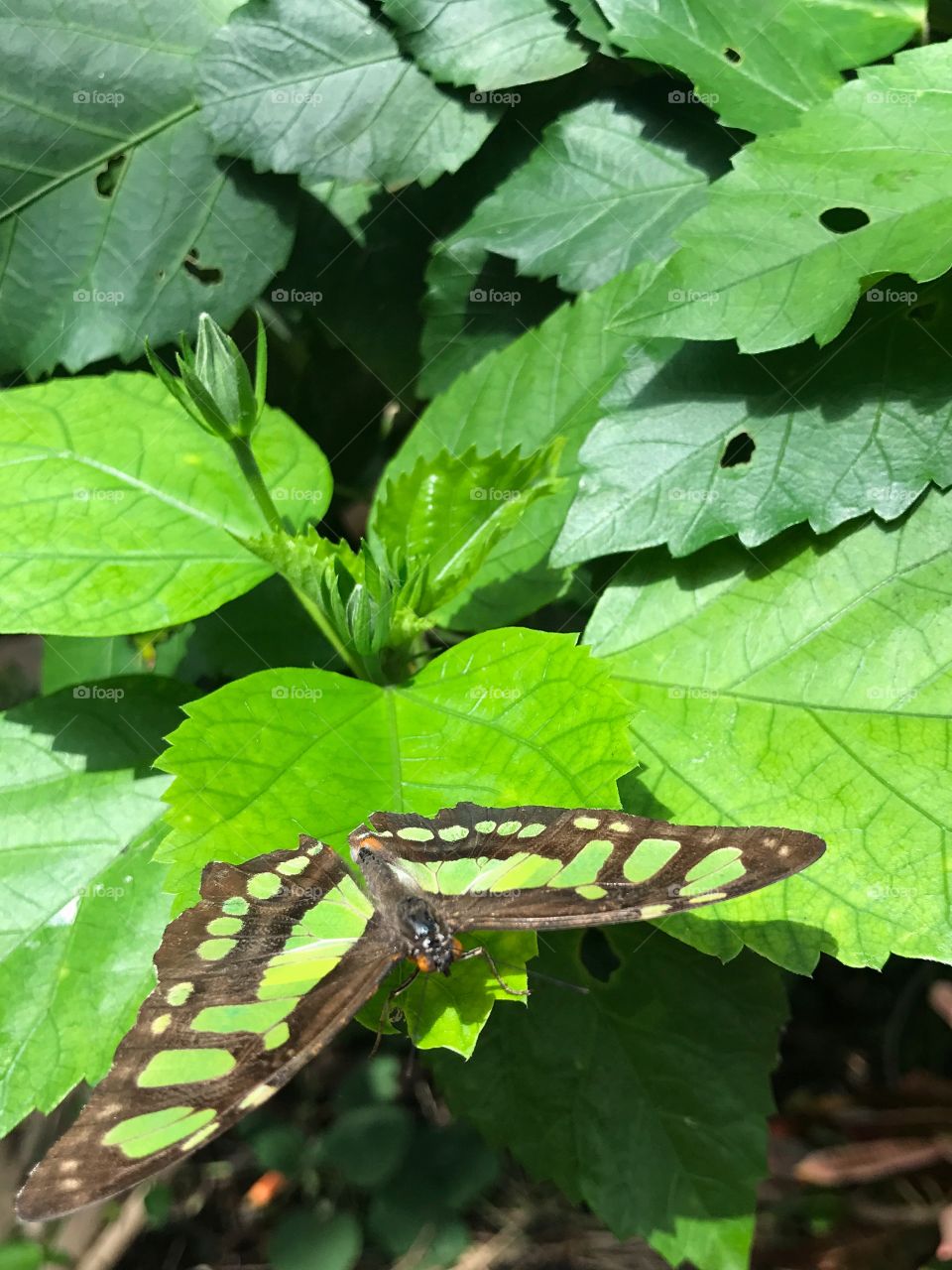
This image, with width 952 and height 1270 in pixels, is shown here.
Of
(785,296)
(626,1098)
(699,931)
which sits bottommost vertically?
(626,1098)

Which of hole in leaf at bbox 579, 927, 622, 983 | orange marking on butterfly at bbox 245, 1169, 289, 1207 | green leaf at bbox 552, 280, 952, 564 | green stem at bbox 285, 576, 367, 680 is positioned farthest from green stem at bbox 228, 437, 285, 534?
orange marking on butterfly at bbox 245, 1169, 289, 1207

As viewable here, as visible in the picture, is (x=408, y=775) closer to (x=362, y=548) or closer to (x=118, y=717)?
(x=362, y=548)

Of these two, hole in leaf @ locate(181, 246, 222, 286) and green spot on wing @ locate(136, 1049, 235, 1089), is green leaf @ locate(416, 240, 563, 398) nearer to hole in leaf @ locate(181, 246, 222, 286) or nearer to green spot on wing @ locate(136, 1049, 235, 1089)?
hole in leaf @ locate(181, 246, 222, 286)

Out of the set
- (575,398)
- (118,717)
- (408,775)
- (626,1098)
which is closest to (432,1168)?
(626,1098)

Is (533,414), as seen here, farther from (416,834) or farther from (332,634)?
A: (416,834)

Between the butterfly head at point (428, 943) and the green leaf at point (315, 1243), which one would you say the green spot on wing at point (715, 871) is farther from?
the green leaf at point (315, 1243)

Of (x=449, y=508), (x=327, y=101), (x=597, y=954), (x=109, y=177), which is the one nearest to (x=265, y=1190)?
(x=597, y=954)
